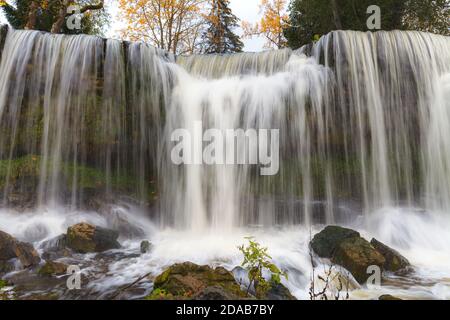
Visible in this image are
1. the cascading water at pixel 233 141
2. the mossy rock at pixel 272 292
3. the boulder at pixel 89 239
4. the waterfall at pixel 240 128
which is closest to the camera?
the mossy rock at pixel 272 292

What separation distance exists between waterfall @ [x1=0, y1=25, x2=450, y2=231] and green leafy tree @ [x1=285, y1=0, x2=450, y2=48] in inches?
190

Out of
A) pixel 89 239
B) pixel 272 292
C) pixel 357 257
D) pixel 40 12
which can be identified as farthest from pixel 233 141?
pixel 40 12

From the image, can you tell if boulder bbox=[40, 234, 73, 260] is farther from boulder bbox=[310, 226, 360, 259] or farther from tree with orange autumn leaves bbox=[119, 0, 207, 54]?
tree with orange autumn leaves bbox=[119, 0, 207, 54]

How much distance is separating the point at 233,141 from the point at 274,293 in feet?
18.1

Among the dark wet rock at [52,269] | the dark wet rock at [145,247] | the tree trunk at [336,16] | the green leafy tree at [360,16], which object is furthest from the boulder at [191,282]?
the tree trunk at [336,16]

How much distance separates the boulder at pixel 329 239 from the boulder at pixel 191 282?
108 inches

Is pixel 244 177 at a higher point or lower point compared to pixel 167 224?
higher

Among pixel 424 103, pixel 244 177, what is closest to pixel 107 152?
pixel 244 177

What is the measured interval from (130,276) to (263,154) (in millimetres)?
5221

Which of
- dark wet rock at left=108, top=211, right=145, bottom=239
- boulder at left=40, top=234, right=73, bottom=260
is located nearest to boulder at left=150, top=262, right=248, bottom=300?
boulder at left=40, top=234, right=73, bottom=260

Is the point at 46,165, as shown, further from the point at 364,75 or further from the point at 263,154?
the point at 364,75

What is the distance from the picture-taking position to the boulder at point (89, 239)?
6.62m

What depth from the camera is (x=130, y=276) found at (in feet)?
18.4

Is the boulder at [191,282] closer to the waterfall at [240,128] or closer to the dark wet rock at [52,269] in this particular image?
the dark wet rock at [52,269]
